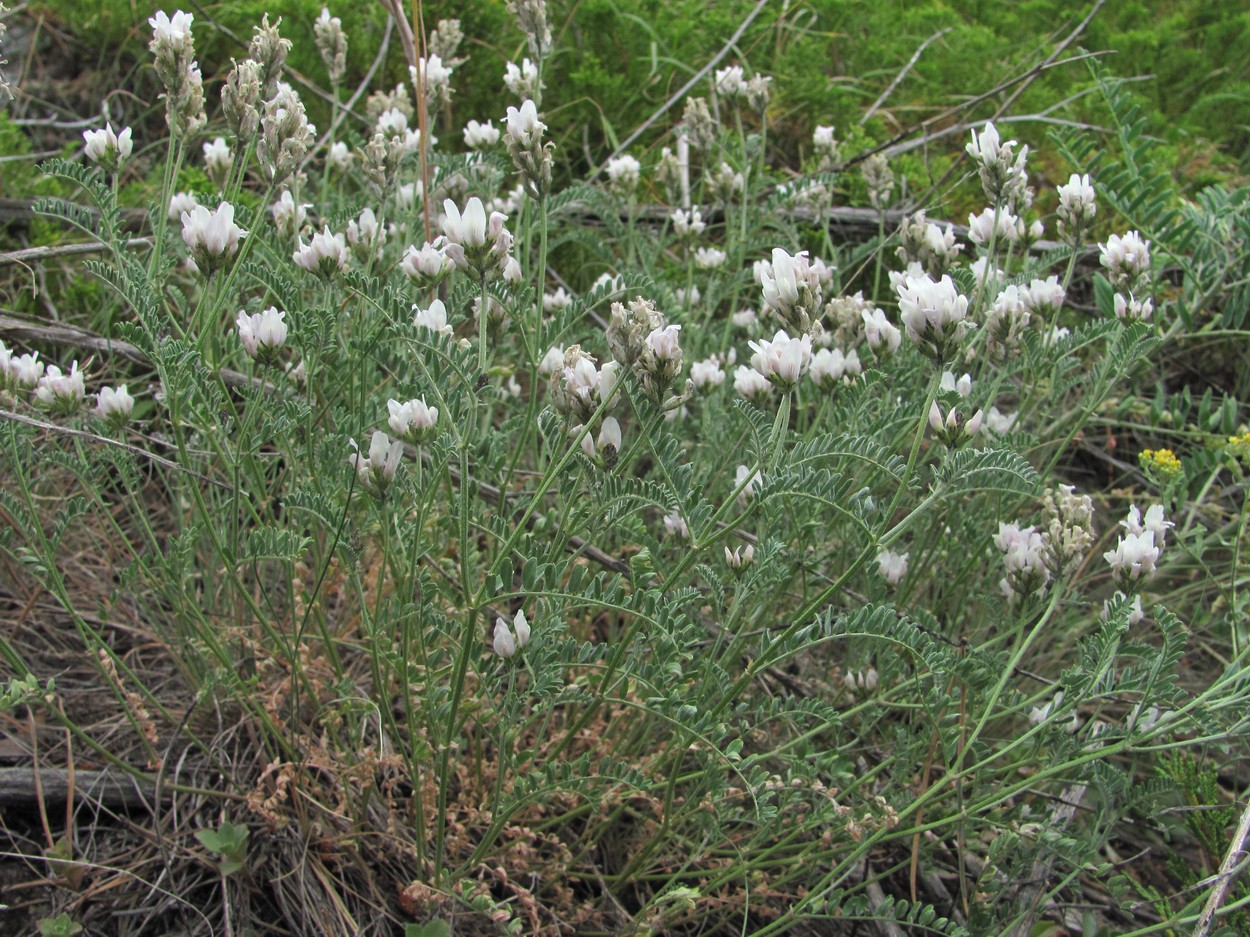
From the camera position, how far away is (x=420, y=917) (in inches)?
71.7

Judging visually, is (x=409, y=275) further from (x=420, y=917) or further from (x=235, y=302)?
(x=420, y=917)

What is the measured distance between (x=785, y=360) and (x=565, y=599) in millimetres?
449

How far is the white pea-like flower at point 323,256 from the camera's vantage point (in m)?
1.73

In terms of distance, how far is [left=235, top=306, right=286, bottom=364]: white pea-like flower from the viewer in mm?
1671

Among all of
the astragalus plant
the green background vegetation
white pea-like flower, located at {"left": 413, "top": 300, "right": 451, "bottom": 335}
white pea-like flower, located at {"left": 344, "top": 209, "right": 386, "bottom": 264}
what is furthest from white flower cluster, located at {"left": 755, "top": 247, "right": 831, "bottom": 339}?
the green background vegetation

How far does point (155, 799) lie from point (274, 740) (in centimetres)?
27

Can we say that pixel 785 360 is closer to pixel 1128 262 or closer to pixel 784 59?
pixel 1128 262

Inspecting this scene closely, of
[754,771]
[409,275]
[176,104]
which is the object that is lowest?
[754,771]

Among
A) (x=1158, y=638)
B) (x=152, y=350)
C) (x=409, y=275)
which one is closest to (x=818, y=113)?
(x=1158, y=638)

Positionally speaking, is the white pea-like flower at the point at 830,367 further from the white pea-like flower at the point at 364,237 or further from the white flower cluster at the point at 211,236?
the white flower cluster at the point at 211,236

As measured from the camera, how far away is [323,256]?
175 cm

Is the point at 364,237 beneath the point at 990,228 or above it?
beneath

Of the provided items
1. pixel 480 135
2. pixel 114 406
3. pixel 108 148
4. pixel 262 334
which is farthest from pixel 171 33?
pixel 480 135

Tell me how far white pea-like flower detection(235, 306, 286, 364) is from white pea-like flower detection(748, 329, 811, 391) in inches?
29.7
